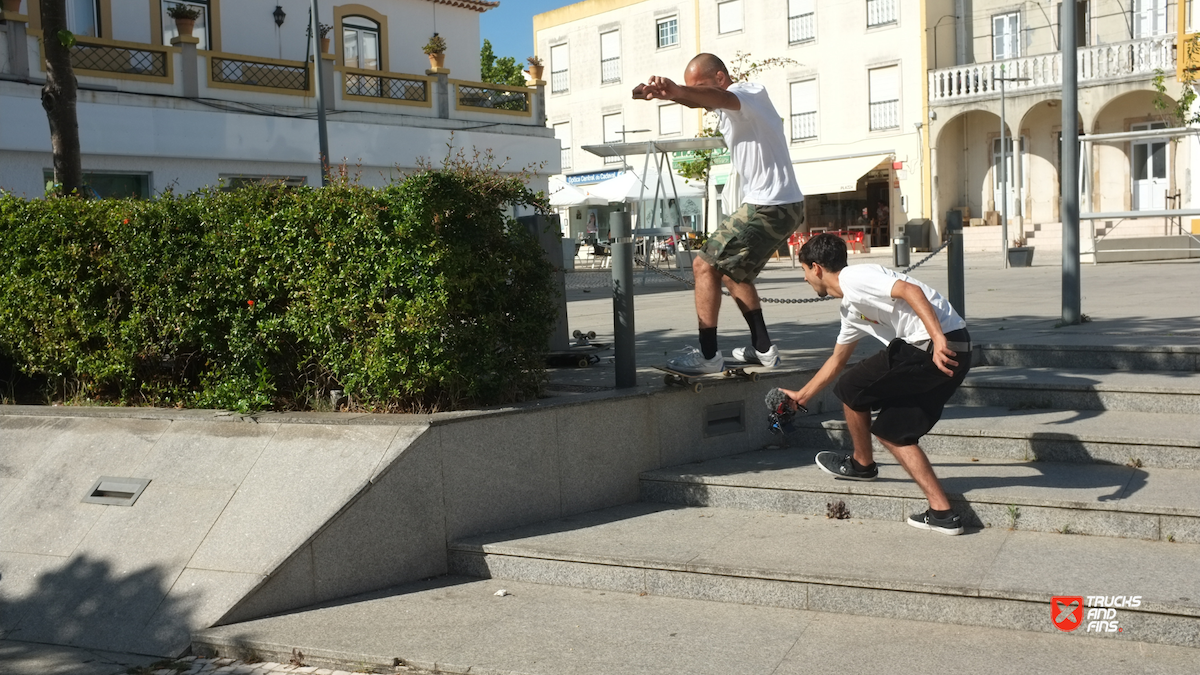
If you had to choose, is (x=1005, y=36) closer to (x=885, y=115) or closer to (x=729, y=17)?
(x=885, y=115)

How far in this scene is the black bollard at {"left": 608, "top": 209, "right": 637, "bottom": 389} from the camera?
6508mm

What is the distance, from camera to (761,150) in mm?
6785

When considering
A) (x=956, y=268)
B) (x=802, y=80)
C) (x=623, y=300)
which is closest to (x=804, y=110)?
(x=802, y=80)

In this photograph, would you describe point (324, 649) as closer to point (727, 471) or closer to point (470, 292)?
point (470, 292)

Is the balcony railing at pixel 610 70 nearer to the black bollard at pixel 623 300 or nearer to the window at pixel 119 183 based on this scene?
the window at pixel 119 183

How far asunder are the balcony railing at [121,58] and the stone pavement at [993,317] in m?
9.25

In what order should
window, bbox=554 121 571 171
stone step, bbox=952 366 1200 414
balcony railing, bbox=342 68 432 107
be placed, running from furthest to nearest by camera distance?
window, bbox=554 121 571 171 < balcony railing, bbox=342 68 432 107 < stone step, bbox=952 366 1200 414

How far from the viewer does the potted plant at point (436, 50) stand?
87.2 feet

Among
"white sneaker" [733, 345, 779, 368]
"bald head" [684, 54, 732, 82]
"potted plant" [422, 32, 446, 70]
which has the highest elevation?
"potted plant" [422, 32, 446, 70]

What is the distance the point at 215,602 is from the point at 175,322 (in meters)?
2.05

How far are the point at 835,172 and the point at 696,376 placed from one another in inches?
1326

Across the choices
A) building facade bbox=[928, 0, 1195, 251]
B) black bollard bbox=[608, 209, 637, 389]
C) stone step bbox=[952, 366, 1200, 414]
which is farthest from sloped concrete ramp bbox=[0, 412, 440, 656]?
building facade bbox=[928, 0, 1195, 251]

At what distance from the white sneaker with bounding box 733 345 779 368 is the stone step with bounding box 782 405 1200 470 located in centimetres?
47

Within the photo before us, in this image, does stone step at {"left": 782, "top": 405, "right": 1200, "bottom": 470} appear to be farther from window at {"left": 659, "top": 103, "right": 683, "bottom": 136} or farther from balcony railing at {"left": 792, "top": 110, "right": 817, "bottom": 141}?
window at {"left": 659, "top": 103, "right": 683, "bottom": 136}
